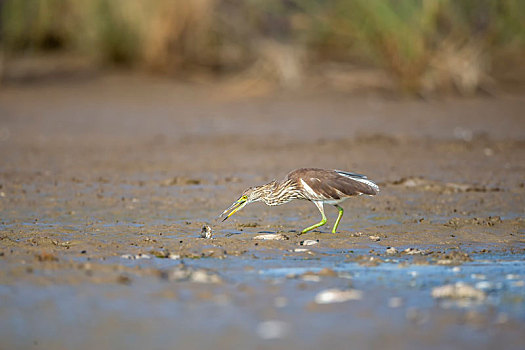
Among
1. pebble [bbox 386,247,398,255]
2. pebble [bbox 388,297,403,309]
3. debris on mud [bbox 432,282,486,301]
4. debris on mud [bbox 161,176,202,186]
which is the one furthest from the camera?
debris on mud [bbox 161,176,202,186]

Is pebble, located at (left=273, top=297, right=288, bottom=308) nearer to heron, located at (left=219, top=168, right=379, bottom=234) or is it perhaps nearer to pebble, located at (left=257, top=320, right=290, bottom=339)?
pebble, located at (left=257, top=320, right=290, bottom=339)

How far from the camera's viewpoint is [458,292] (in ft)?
16.5

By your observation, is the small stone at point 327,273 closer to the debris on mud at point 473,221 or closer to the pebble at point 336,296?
the pebble at point 336,296

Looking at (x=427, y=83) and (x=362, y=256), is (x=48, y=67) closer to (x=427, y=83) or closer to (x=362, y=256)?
(x=427, y=83)

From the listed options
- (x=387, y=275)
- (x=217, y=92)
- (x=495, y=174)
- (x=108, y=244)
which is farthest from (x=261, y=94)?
(x=387, y=275)

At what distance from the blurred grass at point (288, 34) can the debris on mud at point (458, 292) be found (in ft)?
30.2

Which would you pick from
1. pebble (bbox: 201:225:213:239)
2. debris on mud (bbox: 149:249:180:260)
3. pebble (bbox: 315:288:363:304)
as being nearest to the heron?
pebble (bbox: 201:225:213:239)

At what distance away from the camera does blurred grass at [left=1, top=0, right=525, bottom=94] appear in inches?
555

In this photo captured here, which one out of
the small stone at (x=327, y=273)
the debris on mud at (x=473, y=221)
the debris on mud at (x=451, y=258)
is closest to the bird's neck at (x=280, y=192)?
the debris on mud at (x=473, y=221)

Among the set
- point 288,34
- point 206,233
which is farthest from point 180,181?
point 288,34

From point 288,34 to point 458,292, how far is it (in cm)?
1172

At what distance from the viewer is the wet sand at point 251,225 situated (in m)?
4.53

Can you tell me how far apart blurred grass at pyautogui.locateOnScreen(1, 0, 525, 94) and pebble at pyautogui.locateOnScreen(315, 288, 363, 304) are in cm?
936

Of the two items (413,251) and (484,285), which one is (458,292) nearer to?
(484,285)
